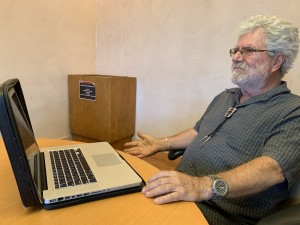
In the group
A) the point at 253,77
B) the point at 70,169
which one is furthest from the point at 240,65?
the point at 70,169

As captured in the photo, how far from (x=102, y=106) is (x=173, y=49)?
91 centimetres

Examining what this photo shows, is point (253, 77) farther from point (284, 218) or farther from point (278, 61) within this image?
point (284, 218)

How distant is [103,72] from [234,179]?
230 centimetres

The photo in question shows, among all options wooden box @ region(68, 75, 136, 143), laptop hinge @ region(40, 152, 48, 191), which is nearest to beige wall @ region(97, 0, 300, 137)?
wooden box @ region(68, 75, 136, 143)

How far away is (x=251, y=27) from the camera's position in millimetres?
1195

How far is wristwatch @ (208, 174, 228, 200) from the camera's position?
74 cm

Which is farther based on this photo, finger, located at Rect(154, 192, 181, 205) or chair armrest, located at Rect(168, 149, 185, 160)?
chair armrest, located at Rect(168, 149, 185, 160)

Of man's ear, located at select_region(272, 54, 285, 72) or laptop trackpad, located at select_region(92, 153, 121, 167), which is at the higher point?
man's ear, located at select_region(272, 54, 285, 72)

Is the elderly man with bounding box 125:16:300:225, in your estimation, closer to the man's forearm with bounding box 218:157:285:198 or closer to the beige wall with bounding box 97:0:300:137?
the man's forearm with bounding box 218:157:285:198

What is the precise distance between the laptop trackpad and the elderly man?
19 centimetres

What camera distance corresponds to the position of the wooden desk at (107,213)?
57cm

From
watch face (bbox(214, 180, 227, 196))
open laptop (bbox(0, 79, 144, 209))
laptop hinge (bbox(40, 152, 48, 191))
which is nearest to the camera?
open laptop (bbox(0, 79, 144, 209))

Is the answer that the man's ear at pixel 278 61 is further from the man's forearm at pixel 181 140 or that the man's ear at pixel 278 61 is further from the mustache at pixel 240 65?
the man's forearm at pixel 181 140

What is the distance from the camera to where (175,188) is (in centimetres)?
69
